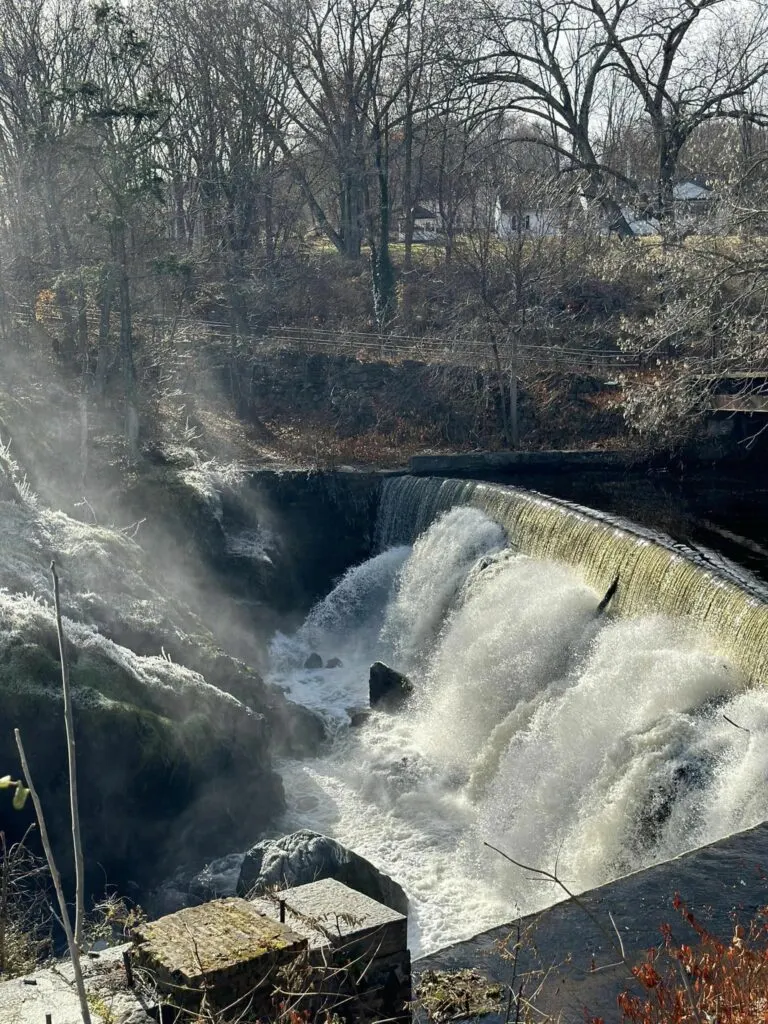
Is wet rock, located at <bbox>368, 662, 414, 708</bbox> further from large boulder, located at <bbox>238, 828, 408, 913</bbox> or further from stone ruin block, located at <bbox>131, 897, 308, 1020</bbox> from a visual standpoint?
stone ruin block, located at <bbox>131, 897, 308, 1020</bbox>

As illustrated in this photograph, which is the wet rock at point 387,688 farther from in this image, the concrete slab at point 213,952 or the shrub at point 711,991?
the concrete slab at point 213,952

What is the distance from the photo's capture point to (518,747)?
39.1 feet

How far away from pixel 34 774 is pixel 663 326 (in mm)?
9084

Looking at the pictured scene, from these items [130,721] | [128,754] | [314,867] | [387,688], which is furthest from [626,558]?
[128,754]

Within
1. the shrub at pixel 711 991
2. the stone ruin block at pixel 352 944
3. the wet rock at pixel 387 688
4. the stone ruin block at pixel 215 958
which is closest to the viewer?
the stone ruin block at pixel 215 958

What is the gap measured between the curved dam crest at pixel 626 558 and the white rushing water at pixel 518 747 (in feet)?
0.74

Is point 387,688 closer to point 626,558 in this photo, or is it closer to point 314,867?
point 626,558

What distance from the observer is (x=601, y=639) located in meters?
12.4

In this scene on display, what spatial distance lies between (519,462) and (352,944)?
16.9 meters

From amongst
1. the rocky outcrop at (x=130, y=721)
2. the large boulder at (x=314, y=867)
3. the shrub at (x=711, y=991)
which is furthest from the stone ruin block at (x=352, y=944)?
the rocky outcrop at (x=130, y=721)

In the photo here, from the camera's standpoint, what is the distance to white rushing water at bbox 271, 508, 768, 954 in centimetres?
950

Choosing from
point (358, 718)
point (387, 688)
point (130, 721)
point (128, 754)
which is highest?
point (130, 721)

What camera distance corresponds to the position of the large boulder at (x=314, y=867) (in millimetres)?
9617

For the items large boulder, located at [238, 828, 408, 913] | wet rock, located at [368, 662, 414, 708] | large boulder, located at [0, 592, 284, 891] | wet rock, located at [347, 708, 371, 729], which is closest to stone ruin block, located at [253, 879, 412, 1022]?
large boulder, located at [238, 828, 408, 913]
